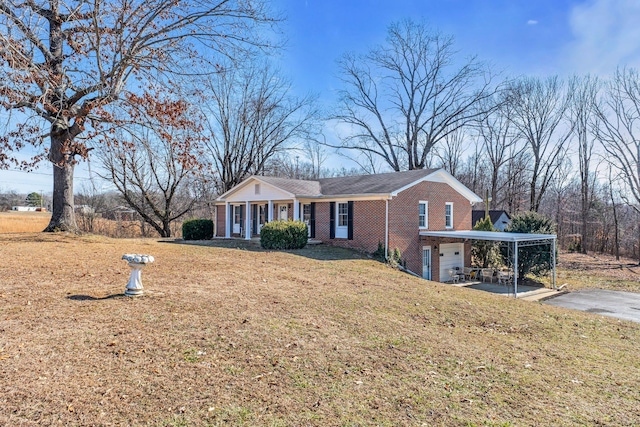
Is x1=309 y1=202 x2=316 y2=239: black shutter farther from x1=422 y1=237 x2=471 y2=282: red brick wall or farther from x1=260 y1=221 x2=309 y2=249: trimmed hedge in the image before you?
x1=422 y1=237 x2=471 y2=282: red brick wall

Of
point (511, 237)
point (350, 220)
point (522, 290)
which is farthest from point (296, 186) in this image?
point (522, 290)

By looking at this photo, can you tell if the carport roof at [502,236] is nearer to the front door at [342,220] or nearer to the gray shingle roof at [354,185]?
the gray shingle roof at [354,185]

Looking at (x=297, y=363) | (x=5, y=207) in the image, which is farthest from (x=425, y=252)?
(x=5, y=207)

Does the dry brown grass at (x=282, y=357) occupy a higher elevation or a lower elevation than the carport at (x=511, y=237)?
lower

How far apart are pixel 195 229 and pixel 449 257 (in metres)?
14.7

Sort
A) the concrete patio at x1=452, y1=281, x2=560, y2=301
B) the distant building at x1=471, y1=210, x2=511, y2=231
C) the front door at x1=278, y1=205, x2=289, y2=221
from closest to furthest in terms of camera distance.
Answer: the concrete patio at x1=452, y1=281, x2=560, y2=301, the front door at x1=278, y1=205, x2=289, y2=221, the distant building at x1=471, y1=210, x2=511, y2=231

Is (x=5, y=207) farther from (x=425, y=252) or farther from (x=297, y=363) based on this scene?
(x=297, y=363)

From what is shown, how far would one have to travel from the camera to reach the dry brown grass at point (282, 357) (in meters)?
3.46

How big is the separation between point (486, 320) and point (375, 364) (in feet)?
12.7

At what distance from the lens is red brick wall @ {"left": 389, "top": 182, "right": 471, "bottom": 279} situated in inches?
692

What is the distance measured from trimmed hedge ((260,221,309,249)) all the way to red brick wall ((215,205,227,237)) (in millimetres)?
9031

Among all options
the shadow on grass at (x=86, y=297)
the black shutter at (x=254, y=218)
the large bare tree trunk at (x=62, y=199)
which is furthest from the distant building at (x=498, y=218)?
the shadow on grass at (x=86, y=297)

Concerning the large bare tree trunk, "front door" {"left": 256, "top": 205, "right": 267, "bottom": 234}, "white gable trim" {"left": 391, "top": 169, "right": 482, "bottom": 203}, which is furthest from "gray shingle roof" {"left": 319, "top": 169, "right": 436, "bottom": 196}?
the large bare tree trunk

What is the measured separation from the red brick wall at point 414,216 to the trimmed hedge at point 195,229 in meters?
11.9
